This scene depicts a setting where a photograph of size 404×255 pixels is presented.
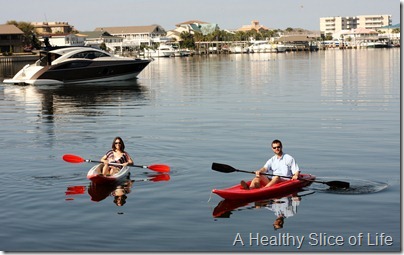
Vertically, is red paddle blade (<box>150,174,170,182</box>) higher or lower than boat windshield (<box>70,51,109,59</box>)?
lower

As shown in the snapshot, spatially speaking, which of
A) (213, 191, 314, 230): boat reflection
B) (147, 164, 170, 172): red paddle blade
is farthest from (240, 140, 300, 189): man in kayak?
(147, 164, 170, 172): red paddle blade

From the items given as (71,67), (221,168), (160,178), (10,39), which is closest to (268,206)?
(221,168)

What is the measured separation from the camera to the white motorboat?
59719mm

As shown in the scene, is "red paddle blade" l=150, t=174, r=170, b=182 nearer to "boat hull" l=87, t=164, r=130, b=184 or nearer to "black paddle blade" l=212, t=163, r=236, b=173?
"boat hull" l=87, t=164, r=130, b=184

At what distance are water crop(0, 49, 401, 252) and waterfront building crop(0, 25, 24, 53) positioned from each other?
11697 centimetres

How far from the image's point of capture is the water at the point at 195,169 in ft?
52.6

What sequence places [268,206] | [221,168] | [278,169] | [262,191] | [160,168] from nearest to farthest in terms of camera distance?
[268,206], [262,191], [278,169], [221,168], [160,168]

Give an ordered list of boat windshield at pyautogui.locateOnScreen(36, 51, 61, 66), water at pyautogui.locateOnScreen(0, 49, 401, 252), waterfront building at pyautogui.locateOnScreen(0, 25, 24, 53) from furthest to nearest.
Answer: waterfront building at pyautogui.locateOnScreen(0, 25, 24, 53) < boat windshield at pyautogui.locateOnScreen(36, 51, 61, 66) < water at pyautogui.locateOnScreen(0, 49, 401, 252)

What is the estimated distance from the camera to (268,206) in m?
18.3

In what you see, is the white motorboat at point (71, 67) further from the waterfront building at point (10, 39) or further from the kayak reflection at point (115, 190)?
the waterfront building at point (10, 39)

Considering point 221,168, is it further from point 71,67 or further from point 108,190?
point 71,67

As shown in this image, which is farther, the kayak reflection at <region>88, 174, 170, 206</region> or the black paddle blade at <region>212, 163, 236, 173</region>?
the black paddle blade at <region>212, 163, 236, 173</region>

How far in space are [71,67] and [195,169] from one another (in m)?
39.7

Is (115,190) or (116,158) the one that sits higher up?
(116,158)
